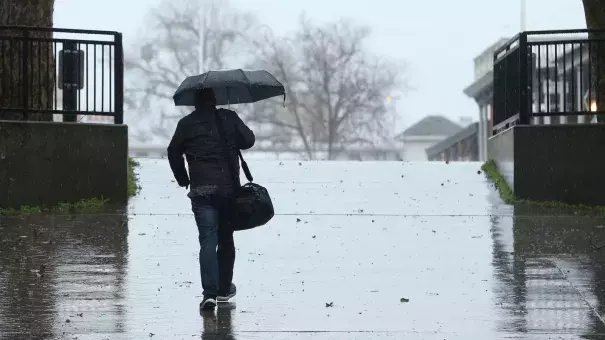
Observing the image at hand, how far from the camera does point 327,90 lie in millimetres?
88188

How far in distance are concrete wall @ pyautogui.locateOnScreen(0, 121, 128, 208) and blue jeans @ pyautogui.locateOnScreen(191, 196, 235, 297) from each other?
7.35m

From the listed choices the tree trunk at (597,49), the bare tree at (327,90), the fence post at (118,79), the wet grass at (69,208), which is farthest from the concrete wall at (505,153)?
the bare tree at (327,90)

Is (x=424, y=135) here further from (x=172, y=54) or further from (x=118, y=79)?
(x=118, y=79)

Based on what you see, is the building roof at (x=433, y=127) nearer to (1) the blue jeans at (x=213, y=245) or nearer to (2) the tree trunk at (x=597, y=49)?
(2) the tree trunk at (x=597, y=49)

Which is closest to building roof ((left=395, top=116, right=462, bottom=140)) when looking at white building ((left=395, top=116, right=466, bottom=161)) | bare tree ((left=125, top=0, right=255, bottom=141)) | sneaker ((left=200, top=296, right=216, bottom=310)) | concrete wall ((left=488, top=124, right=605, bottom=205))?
white building ((left=395, top=116, right=466, bottom=161))

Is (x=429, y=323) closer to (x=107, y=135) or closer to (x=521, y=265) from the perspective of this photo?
(x=521, y=265)

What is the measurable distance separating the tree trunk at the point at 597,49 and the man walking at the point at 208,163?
374 inches

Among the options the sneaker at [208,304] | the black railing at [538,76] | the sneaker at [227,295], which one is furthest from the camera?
the black railing at [538,76]

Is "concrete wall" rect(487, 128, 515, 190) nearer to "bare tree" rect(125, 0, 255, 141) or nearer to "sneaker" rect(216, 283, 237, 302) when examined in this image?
"sneaker" rect(216, 283, 237, 302)

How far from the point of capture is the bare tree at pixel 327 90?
88.4m

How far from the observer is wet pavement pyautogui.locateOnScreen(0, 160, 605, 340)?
866cm

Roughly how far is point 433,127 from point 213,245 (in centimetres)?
10776

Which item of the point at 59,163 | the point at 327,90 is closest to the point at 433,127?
the point at 327,90

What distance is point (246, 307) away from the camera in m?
9.45
